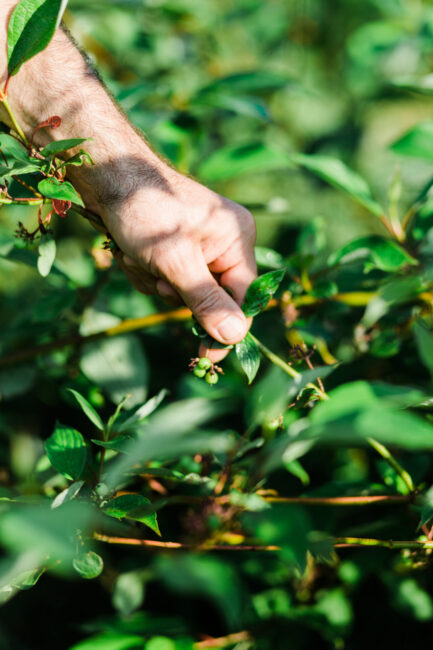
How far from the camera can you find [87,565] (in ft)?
2.20

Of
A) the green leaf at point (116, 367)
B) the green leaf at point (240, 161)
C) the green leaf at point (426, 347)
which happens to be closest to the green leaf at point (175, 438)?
the green leaf at point (426, 347)

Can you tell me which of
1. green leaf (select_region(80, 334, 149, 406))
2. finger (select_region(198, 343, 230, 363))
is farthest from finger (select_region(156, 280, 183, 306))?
green leaf (select_region(80, 334, 149, 406))

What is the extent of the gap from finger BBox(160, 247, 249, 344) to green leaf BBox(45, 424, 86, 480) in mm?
251

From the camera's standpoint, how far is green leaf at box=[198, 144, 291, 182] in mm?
1198

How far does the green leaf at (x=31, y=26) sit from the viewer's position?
715mm

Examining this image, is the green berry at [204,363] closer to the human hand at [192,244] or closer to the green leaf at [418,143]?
the human hand at [192,244]

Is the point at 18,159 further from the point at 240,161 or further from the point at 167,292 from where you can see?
the point at 240,161

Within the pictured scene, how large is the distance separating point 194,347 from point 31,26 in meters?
0.76

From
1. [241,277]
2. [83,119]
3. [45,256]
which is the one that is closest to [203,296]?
[241,277]

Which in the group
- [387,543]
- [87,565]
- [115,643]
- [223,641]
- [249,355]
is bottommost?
[223,641]

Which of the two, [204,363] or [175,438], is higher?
[175,438]

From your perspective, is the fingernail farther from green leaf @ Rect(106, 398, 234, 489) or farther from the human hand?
green leaf @ Rect(106, 398, 234, 489)

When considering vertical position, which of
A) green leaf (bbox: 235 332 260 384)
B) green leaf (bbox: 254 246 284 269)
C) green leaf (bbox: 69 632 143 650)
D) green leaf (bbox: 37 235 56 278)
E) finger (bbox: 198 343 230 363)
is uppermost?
green leaf (bbox: 37 235 56 278)

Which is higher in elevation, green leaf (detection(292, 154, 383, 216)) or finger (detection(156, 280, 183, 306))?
green leaf (detection(292, 154, 383, 216))
